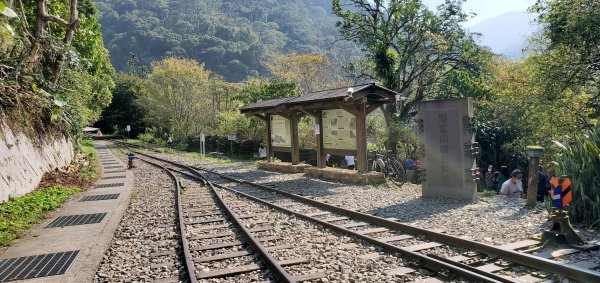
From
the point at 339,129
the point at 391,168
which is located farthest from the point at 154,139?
the point at 391,168

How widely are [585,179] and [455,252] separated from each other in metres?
3.02

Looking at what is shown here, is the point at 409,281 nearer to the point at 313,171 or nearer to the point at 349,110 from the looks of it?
the point at 349,110

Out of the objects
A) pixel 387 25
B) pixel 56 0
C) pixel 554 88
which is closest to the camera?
pixel 554 88

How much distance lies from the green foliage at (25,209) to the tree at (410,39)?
15.3 meters

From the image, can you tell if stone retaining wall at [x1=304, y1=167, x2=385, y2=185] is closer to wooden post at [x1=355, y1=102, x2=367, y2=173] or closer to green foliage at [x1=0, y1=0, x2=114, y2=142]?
wooden post at [x1=355, y1=102, x2=367, y2=173]

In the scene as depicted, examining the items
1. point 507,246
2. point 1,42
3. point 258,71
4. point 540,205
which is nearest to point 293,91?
point 1,42

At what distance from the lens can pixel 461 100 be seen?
9.42 metres

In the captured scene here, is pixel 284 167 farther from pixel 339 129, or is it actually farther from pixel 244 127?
pixel 244 127

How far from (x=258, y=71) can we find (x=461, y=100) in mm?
97635

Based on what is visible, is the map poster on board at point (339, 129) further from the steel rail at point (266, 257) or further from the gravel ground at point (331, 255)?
the steel rail at point (266, 257)

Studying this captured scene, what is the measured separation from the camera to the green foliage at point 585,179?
656cm

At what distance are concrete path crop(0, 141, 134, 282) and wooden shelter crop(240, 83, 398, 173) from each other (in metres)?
6.89

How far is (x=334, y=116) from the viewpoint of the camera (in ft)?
48.3

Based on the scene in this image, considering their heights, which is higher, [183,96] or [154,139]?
[183,96]
